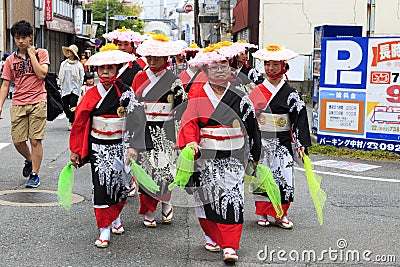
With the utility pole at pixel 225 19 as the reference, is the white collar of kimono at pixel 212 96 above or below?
below

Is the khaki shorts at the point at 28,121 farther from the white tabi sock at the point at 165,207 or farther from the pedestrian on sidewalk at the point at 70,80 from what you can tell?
the pedestrian on sidewalk at the point at 70,80

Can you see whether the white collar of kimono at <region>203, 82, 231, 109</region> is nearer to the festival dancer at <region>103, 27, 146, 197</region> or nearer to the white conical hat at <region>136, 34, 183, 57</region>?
the white conical hat at <region>136, 34, 183, 57</region>

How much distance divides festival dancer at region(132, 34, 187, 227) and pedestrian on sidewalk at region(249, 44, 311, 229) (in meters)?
0.85

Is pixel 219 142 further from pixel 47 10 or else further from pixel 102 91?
pixel 47 10

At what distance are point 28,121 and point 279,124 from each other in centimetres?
327

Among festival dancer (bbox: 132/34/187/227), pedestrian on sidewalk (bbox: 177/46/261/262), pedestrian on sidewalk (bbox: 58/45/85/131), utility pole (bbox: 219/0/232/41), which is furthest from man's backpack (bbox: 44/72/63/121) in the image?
utility pole (bbox: 219/0/232/41)

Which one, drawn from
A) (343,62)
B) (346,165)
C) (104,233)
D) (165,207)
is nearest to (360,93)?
(343,62)

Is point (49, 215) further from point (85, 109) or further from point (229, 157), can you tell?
point (229, 157)

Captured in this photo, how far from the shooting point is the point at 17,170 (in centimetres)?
926

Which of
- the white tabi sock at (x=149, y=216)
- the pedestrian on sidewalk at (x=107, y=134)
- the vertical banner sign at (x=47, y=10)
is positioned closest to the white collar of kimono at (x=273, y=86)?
the pedestrian on sidewalk at (x=107, y=134)

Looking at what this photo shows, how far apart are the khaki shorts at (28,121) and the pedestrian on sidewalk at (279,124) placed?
286 cm

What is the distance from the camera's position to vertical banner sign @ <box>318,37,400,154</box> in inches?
443

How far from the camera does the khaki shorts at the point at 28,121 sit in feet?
26.0

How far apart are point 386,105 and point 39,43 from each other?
32.1 metres
